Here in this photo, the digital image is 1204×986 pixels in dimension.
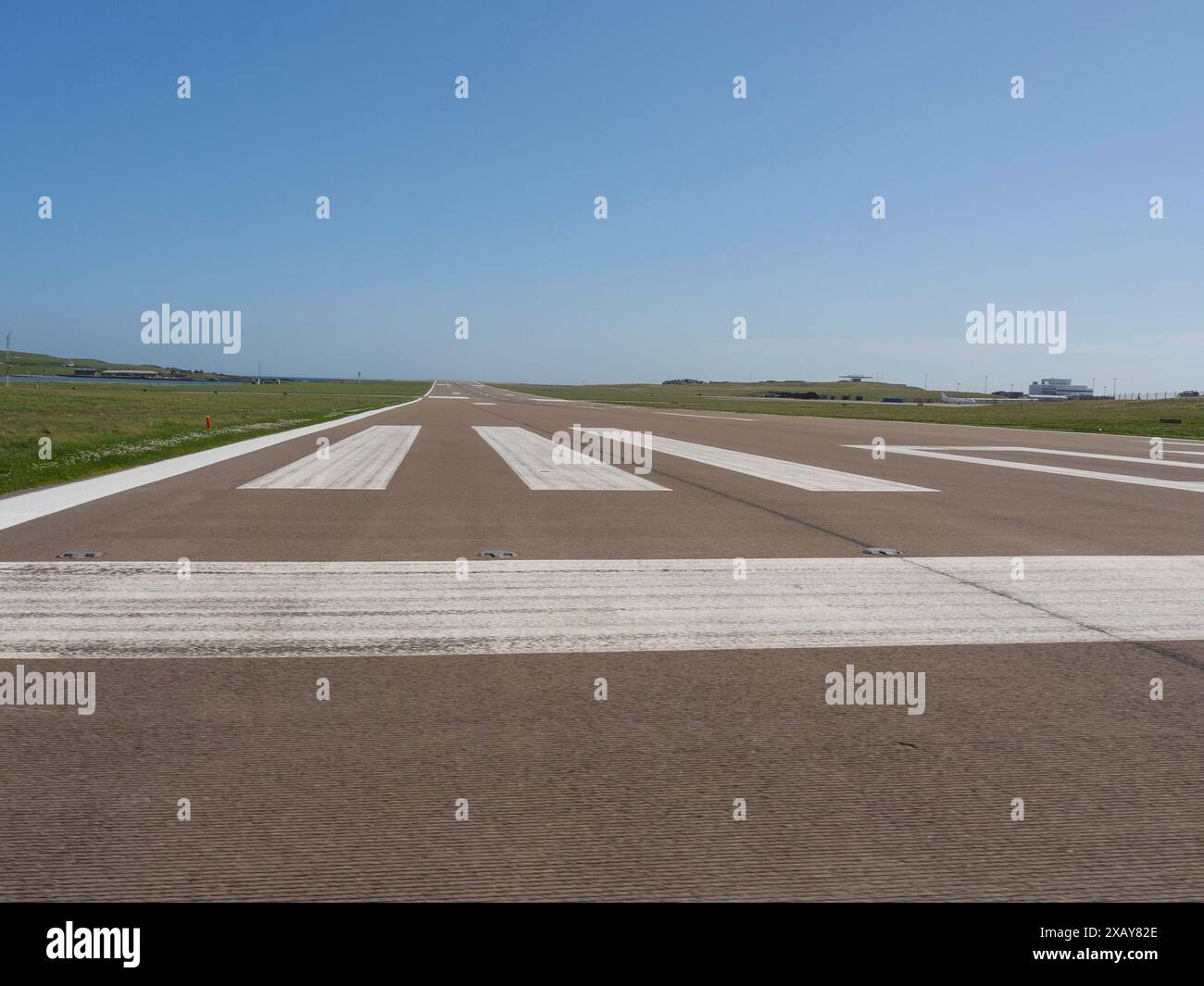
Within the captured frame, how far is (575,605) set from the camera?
6.68 metres

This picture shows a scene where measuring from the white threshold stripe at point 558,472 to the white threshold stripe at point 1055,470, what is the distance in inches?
317

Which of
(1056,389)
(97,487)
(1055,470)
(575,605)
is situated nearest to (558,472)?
(97,487)

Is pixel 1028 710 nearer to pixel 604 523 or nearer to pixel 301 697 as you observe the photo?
pixel 301 697

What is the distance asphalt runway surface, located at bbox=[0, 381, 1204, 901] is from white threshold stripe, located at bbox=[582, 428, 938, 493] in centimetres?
391

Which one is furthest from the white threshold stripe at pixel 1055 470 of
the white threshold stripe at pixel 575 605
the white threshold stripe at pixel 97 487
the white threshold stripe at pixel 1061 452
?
the white threshold stripe at pixel 97 487

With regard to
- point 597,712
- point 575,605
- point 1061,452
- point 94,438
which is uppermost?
point 94,438

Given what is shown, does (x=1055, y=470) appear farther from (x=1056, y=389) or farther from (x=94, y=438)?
(x=1056, y=389)

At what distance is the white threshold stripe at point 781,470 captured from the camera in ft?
48.2

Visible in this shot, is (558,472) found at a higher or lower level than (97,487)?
higher

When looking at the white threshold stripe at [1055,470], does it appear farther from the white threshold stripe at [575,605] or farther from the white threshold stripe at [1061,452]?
the white threshold stripe at [575,605]

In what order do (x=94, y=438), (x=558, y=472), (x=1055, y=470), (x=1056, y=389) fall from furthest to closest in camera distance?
(x=1056, y=389)
(x=94, y=438)
(x=1055, y=470)
(x=558, y=472)

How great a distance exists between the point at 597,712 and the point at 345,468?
13.2 metres

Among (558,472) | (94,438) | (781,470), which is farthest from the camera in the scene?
(94,438)

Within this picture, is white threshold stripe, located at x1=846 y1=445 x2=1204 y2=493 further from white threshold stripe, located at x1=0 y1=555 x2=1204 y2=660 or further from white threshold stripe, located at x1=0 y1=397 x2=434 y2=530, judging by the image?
white threshold stripe, located at x1=0 y1=397 x2=434 y2=530
